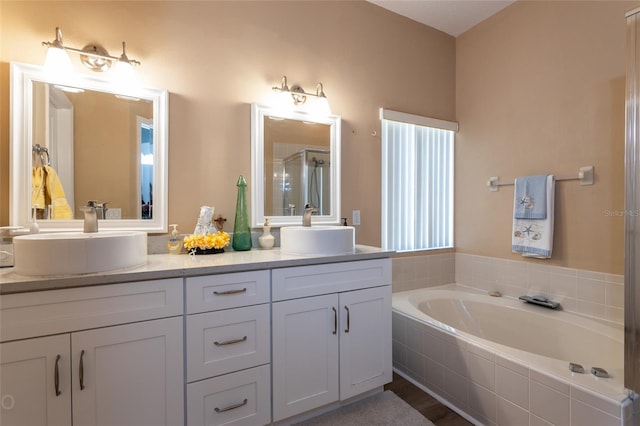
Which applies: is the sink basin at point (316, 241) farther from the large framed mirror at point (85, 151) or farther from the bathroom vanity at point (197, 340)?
the large framed mirror at point (85, 151)

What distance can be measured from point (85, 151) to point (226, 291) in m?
1.03

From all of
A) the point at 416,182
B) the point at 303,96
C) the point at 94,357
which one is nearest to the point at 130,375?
the point at 94,357

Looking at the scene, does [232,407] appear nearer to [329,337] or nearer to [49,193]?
[329,337]

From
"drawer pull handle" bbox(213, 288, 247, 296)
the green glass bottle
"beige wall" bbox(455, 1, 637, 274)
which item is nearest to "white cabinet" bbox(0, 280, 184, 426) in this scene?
"drawer pull handle" bbox(213, 288, 247, 296)

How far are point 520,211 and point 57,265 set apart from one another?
8.81 feet

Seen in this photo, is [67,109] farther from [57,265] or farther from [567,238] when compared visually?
[567,238]

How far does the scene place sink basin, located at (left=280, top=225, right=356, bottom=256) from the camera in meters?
1.61

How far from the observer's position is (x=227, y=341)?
135 cm

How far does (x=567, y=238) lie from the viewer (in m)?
2.08

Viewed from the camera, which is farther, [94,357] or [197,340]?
[197,340]

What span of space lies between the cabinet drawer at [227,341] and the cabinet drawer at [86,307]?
0.43 feet

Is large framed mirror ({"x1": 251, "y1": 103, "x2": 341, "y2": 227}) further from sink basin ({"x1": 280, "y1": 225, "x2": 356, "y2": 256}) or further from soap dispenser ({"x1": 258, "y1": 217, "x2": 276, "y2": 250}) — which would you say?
sink basin ({"x1": 280, "y1": 225, "x2": 356, "y2": 256})

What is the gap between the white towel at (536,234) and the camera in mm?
2111

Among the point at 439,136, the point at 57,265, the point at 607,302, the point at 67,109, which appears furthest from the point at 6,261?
the point at 607,302
